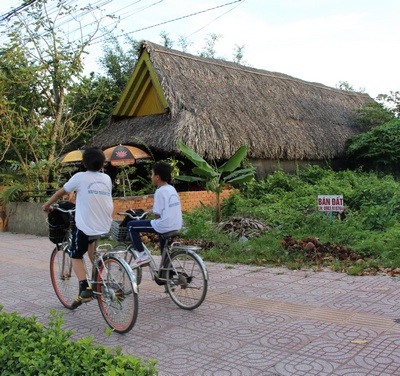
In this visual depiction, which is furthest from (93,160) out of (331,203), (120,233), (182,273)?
(331,203)

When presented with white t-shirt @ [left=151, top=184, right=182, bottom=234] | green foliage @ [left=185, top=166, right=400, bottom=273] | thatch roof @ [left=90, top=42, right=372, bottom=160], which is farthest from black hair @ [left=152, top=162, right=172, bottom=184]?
thatch roof @ [left=90, top=42, right=372, bottom=160]

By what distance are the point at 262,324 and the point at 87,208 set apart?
7.04 feet

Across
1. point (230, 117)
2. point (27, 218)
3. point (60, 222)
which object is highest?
point (230, 117)

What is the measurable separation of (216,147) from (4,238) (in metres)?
6.58

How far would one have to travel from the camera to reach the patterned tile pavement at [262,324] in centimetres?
375

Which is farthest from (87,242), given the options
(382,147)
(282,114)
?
(382,147)

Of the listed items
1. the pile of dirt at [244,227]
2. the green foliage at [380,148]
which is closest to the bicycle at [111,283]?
the pile of dirt at [244,227]

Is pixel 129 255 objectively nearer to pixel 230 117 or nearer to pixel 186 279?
pixel 186 279

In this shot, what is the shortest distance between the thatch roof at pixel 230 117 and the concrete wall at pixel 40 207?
1.40 m

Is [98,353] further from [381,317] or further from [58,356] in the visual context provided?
[381,317]

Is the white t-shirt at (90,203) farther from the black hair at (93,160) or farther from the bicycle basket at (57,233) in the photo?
the bicycle basket at (57,233)

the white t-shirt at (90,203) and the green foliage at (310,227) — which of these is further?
the green foliage at (310,227)

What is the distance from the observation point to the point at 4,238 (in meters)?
13.4

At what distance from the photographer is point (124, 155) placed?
47.0ft
